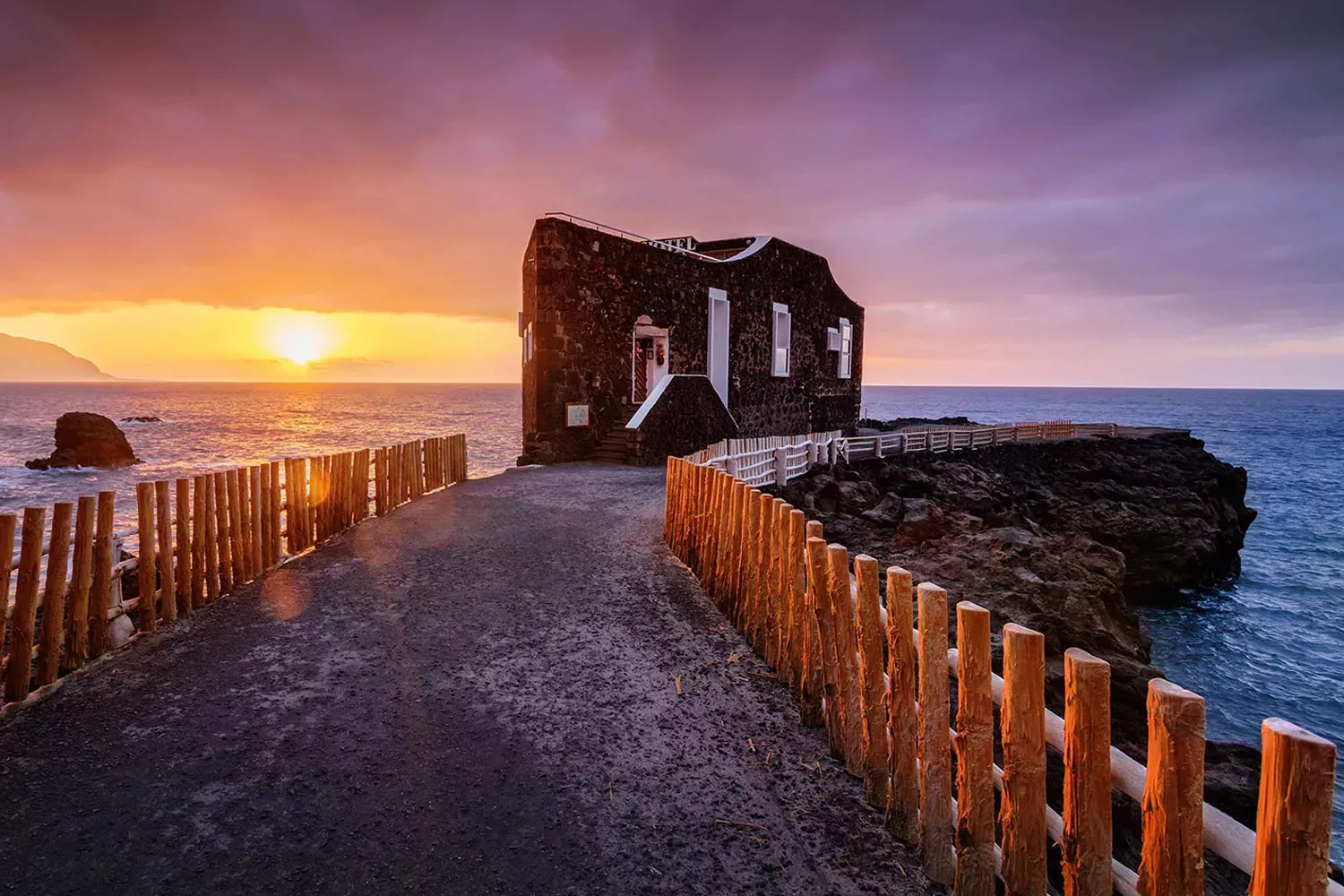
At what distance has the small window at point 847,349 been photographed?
102ft

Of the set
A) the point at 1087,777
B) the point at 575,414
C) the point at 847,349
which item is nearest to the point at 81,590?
the point at 1087,777

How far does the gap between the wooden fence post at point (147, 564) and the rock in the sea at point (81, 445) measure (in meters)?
45.4

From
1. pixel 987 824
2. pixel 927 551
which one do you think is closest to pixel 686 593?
pixel 987 824

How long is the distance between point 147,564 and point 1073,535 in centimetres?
1719

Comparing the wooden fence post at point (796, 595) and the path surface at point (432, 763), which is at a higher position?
the wooden fence post at point (796, 595)

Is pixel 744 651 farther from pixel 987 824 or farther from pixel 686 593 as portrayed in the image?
pixel 987 824

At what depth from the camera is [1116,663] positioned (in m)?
9.29

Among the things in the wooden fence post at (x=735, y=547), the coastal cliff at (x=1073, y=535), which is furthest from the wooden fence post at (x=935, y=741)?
the coastal cliff at (x=1073, y=535)

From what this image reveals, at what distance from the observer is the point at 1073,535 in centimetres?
1681

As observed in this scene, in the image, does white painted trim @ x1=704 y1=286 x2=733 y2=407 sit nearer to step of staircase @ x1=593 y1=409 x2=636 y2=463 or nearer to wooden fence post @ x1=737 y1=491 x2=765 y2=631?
step of staircase @ x1=593 y1=409 x2=636 y2=463

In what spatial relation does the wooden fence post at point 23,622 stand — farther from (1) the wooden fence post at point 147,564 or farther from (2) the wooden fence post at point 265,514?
(2) the wooden fence post at point 265,514

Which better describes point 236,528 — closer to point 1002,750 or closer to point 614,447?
point 1002,750

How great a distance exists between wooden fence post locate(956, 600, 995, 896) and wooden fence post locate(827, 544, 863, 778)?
35.3 inches

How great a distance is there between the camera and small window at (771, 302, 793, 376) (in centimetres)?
2622
